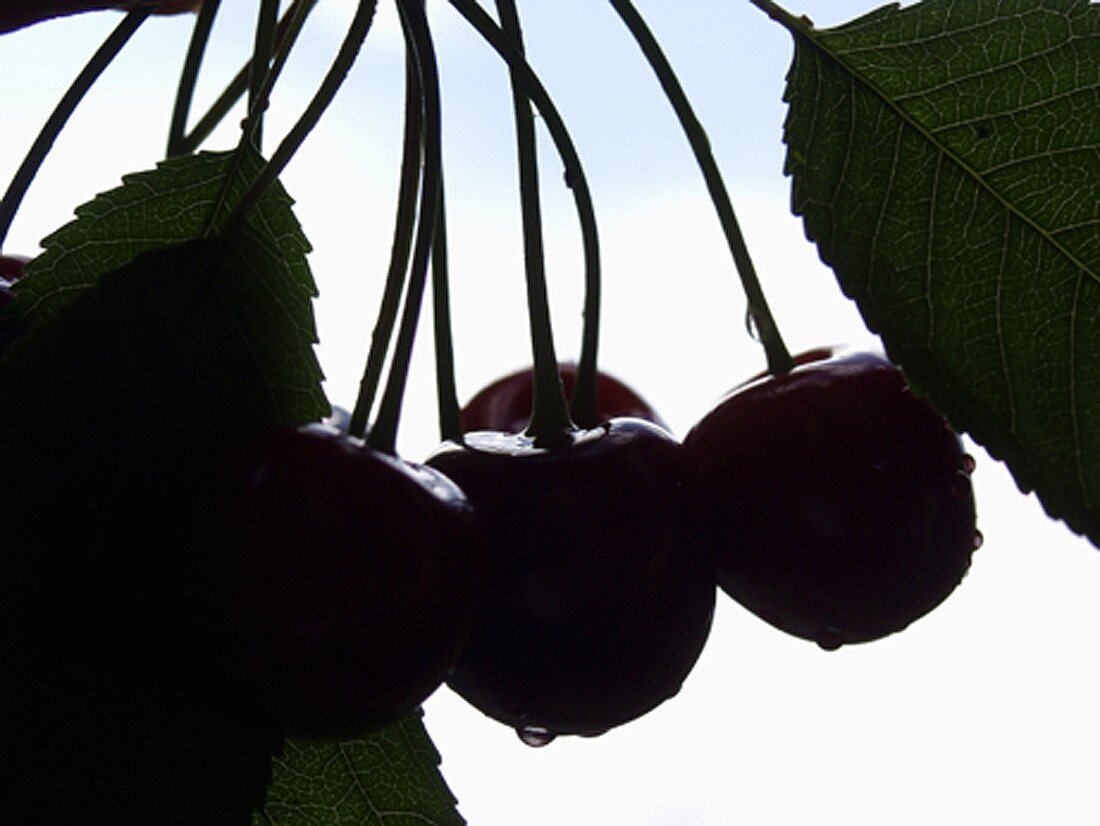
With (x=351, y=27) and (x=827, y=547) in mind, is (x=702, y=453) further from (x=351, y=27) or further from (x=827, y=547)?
(x=351, y=27)

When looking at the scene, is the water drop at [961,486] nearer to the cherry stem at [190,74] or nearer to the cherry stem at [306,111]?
the cherry stem at [306,111]

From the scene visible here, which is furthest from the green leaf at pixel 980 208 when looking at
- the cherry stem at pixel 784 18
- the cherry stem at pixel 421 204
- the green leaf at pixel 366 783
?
the green leaf at pixel 366 783

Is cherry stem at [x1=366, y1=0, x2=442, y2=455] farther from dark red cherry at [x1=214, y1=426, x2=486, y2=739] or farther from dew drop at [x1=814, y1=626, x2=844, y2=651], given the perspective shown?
dew drop at [x1=814, y1=626, x2=844, y2=651]

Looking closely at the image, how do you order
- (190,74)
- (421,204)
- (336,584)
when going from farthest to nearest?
(190,74) → (421,204) → (336,584)

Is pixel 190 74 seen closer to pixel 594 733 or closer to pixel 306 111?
pixel 306 111

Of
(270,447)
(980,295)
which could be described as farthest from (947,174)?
(270,447)

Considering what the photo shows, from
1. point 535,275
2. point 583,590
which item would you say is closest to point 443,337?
point 535,275
